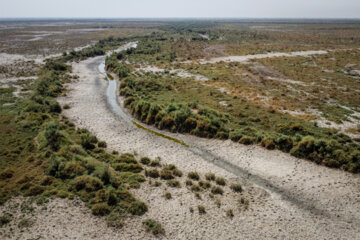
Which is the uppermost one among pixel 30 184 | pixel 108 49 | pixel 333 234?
pixel 108 49

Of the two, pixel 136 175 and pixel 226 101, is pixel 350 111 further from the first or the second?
pixel 136 175

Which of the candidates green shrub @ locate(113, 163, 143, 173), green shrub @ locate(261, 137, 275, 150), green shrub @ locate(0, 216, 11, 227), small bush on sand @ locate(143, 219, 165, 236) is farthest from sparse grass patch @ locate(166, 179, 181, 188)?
green shrub @ locate(0, 216, 11, 227)

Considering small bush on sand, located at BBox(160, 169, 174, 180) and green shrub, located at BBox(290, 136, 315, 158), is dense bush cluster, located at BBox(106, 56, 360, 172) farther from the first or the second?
small bush on sand, located at BBox(160, 169, 174, 180)

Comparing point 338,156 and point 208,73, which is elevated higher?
point 208,73

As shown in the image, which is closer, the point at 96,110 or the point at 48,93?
the point at 96,110

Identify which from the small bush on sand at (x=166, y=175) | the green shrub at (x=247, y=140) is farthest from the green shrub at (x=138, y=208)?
the green shrub at (x=247, y=140)

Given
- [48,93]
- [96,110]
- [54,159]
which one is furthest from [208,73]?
[54,159]
